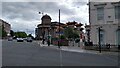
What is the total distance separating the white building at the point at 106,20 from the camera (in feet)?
133

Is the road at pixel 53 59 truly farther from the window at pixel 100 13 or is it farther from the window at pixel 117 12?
the window at pixel 100 13

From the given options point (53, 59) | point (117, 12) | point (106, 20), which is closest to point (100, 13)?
point (106, 20)

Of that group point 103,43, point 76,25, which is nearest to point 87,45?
point 103,43

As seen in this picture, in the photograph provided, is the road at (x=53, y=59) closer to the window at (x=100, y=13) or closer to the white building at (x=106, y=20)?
the white building at (x=106, y=20)

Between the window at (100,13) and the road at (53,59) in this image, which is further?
the window at (100,13)

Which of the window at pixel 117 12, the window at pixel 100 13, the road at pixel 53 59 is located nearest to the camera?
the road at pixel 53 59

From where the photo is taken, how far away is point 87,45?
44031 millimetres

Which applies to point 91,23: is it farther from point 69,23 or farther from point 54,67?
point 69,23

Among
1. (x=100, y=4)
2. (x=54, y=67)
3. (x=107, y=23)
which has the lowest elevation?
(x=54, y=67)

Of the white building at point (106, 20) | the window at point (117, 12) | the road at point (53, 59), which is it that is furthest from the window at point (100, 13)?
the road at point (53, 59)

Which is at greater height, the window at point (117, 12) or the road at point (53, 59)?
the window at point (117, 12)

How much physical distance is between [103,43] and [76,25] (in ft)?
248

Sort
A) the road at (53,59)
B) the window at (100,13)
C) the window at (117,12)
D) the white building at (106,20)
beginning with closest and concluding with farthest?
the road at (53,59) → the window at (117,12) → the white building at (106,20) → the window at (100,13)

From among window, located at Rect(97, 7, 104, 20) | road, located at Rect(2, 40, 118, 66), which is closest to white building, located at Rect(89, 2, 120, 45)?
window, located at Rect(97, 7, 104, 20)
